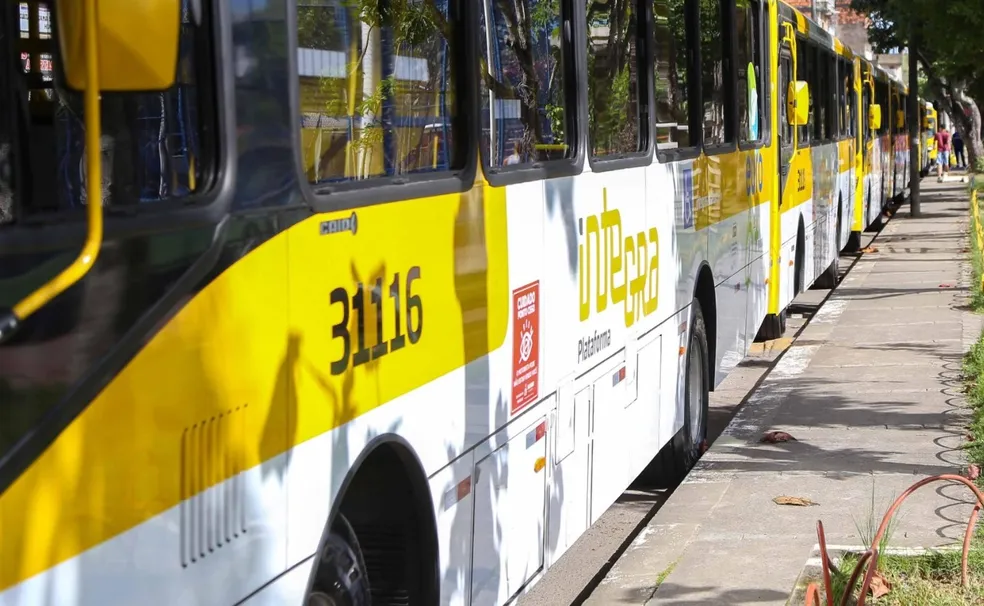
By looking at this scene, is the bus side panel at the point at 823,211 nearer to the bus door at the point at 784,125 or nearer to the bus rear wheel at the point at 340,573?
the bus door at the point at 784,125

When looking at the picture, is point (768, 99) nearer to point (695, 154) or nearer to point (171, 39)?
point (695, 154)

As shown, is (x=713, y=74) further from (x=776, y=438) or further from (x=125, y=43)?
(x=125, y=43)

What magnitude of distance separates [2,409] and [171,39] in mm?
654

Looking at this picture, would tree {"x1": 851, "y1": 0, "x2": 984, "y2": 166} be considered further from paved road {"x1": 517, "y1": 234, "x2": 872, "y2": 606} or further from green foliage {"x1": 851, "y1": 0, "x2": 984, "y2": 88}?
paved road {"x1": 517, "y1": 234, "x2": 872, "y2": 606}

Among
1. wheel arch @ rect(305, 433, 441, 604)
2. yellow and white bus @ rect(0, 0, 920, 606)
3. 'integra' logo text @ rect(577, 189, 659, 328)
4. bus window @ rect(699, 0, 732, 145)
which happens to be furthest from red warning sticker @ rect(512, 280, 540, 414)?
bus window @ rect(699, 0, 732, 145)

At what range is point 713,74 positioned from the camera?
9.30 meters

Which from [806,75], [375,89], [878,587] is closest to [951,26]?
[806,75]

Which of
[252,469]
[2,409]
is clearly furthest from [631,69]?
→ [2,409]

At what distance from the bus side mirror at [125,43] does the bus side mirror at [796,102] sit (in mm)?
11003

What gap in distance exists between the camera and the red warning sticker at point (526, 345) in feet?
16.5

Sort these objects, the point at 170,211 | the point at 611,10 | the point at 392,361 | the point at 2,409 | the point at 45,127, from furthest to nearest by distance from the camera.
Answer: the point at 611,10 → the point at 392,361 → the point at 170,211 → the point at 45,127 → the point at 2,409

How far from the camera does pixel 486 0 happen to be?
15.8 ft

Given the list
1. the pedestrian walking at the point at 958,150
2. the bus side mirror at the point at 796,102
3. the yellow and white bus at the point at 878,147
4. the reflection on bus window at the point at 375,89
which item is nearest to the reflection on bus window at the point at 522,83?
the reflection on bus window at the point at 375,89

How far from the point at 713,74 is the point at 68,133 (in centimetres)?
704
